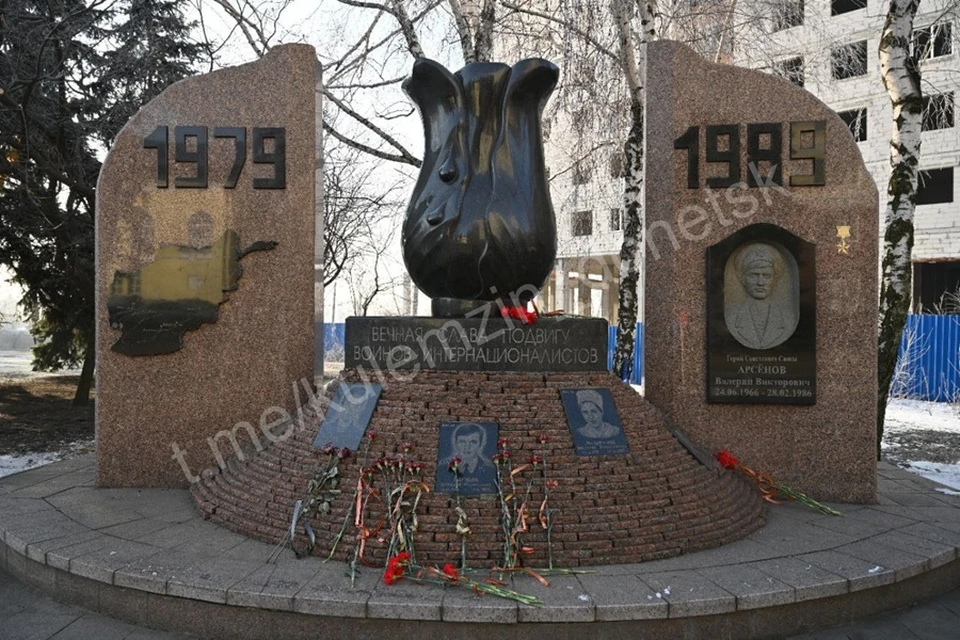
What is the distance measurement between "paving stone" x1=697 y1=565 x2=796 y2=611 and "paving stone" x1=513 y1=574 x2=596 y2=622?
0.83 meters

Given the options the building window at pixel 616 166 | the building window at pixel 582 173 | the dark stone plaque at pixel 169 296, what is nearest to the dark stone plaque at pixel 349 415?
the dark stone plaque at pixel 169 296

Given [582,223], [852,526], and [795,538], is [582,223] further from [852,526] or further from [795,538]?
[795,538]

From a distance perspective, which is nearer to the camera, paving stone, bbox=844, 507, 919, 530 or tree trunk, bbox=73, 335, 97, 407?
paving stone, bbox=844, 507, 919, 530

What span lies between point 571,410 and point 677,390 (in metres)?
2.00

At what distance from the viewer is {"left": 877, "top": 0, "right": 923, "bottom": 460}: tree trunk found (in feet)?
25.3

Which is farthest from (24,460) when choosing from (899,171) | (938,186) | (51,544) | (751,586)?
(938,186)

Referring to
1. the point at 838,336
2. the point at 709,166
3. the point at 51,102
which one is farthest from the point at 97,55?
the point at 838,336

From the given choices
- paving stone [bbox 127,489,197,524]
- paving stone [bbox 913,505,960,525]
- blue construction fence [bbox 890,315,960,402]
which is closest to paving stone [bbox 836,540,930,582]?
paving stone [bbox 913,505,960,525]

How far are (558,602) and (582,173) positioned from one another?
37.2ft

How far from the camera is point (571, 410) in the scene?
16.0 feet

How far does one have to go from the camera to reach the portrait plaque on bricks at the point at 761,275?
6184 millimetres

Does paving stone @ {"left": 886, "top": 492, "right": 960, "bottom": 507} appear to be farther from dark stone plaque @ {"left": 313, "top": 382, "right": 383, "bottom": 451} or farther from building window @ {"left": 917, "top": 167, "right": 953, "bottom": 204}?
building window @ {"left": 917, "top": 167, "right": 953, "bottom": 204}

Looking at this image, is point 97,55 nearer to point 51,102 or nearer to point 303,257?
point 51,102

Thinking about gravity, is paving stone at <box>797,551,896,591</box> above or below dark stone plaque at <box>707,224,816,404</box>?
below
